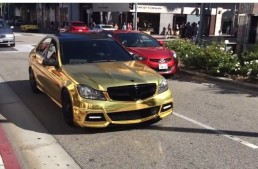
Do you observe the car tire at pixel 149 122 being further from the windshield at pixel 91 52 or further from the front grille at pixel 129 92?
the windshield at pixel 91 52

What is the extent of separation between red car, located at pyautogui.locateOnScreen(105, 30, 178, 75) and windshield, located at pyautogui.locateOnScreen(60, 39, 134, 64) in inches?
131

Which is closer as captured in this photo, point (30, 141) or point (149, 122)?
point (30, 141)

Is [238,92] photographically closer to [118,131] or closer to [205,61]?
[205,61]

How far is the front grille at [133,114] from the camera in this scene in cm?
558

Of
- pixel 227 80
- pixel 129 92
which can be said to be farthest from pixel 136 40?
pixel 129 92

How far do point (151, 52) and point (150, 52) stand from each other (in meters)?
0.03

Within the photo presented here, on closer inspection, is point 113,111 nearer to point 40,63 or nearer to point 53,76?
point 53,76

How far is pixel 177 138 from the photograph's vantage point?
5.64 metres

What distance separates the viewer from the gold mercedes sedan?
554cm

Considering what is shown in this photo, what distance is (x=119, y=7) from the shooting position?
44688 mm

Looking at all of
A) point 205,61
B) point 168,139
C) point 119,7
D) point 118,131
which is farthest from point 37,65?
point 119,7

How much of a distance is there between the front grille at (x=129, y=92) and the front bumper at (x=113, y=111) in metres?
0.07

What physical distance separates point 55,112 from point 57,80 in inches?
Result: 37.1

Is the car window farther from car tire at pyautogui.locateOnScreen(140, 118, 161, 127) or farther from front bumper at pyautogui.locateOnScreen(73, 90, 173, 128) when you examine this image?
car tire at pyautogui.locateOnScreen(140, 118, 161, 127)
